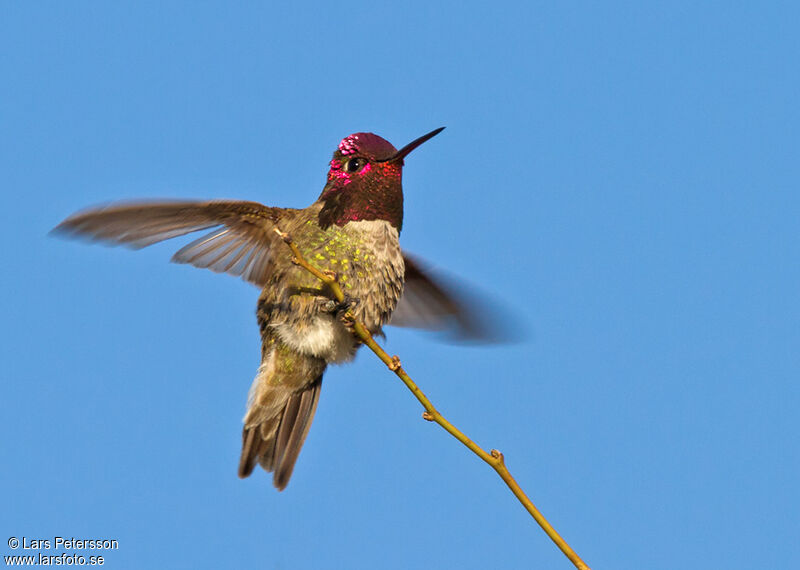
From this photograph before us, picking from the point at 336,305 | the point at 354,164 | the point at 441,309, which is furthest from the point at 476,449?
the point at 441,309

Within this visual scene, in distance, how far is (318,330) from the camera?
4629 mm

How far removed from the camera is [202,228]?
4.66 meters

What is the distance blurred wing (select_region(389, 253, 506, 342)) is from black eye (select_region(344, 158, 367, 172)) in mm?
979

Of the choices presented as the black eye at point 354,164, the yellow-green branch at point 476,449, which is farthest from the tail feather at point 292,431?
the yellow-green branch at point 476,449

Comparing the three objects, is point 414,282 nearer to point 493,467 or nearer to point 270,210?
point 270,210

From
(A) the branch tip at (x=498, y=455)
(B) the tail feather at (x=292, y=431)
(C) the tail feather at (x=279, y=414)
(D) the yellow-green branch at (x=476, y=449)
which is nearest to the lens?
(D) the yellow-green branch at (x=476, y=449)

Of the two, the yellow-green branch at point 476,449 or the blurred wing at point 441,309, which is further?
the blurred wing at point 441,309

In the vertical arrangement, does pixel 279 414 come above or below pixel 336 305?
below

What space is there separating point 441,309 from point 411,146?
1.63 metres

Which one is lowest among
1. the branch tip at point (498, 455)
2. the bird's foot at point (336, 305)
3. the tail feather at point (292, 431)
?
the branch tip at point (498, 455)

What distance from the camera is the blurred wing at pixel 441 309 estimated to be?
5410 millimetres

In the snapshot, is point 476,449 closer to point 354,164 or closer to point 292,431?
point 354,164

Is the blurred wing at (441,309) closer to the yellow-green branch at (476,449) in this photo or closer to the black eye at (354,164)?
the black eye at (354,164)

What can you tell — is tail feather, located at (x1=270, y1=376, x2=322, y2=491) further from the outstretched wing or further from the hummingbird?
the outstretched wing
